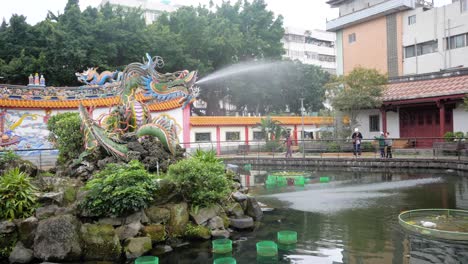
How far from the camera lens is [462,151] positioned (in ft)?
69.7

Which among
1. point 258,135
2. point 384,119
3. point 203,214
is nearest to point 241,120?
point 258,135

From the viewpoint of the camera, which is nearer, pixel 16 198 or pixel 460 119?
pixel 16 198

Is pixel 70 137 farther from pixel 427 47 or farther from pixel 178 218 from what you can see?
pixel 427 47

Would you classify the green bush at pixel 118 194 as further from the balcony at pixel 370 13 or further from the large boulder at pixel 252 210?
the balcony at pixel 370 13

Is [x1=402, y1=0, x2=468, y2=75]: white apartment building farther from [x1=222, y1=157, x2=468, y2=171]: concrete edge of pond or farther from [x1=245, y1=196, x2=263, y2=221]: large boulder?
[x1=245, y1=196, x2=263, y2=221]: large boulder

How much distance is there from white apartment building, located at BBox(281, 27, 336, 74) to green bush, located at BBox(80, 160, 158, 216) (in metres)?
55.1

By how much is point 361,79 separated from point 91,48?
65.6ft

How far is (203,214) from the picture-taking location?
10.5 metres

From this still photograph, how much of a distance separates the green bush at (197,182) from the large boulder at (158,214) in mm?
772

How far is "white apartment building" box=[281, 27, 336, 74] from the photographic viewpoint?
212 feet

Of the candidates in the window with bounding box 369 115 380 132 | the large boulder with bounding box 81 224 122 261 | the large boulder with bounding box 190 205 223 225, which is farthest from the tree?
the large boulder with bounding box 81 224 122 261

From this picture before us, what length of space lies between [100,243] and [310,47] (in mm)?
62227

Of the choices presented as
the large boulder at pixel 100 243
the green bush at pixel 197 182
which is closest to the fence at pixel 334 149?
the green bush at pixel 197 182

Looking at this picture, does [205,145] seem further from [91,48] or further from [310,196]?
[310,196]
